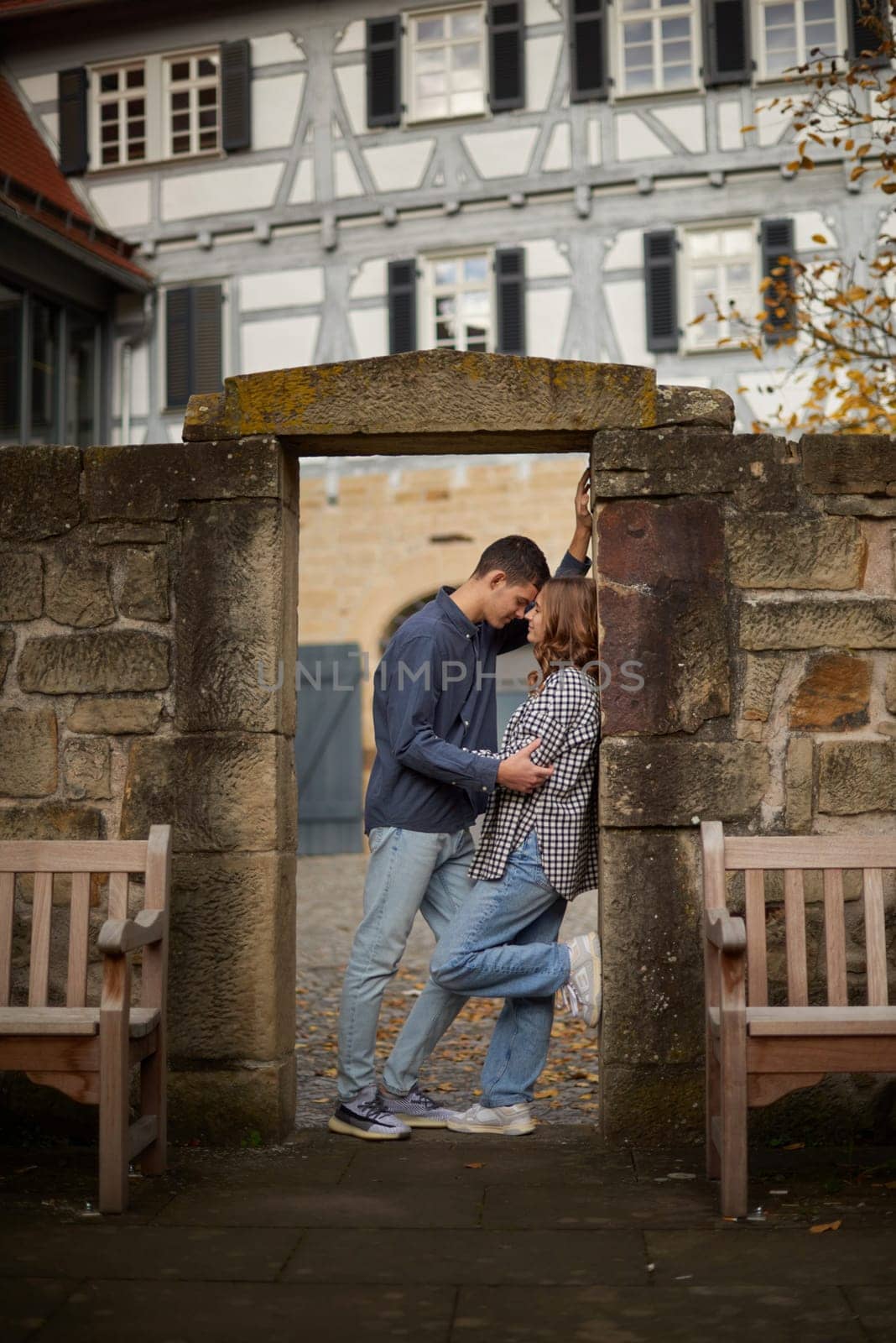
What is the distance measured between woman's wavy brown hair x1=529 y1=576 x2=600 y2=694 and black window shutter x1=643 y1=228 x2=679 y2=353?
9.51 meters

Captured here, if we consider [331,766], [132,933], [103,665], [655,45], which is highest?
[655,45]

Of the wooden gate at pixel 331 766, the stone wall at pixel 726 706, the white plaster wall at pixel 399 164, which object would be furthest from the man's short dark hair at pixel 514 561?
the white plaster wall at pixel 399 164

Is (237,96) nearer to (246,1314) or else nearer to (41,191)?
(41,191)

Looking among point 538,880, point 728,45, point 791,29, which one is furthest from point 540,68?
point 538,880

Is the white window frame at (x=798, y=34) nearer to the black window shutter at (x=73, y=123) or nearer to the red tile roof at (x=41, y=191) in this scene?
the red tile roof at (x=41, y=191)

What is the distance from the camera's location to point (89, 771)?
4.41m

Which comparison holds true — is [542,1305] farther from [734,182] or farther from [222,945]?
[734,182]

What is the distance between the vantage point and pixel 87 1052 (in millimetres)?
3594

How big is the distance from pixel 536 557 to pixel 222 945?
1.47 m

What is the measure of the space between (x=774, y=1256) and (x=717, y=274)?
11.5 metres

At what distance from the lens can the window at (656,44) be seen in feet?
44.4

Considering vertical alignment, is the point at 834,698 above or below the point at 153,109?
below

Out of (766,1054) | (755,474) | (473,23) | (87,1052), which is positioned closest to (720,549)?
(755,474)

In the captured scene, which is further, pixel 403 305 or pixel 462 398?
pixel 403 305
